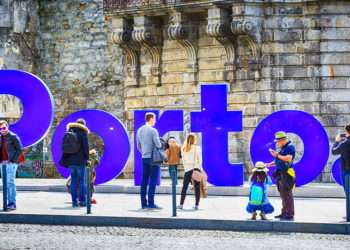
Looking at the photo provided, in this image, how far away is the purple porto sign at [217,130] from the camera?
1057 inches

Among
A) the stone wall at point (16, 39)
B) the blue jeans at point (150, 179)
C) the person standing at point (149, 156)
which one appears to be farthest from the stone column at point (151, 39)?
the blue jeans at point (150, 179)

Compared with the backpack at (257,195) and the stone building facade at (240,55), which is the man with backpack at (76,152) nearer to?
the backpack at (257,195)

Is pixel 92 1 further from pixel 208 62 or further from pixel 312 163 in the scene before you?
pixel 312 163

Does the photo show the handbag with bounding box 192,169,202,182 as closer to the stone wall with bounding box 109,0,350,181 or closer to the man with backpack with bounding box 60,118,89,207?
the man with backpack with bounding box 60,118,89,207

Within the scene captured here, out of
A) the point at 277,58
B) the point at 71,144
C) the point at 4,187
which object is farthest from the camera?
the point at 277,58

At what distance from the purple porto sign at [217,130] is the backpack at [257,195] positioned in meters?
7.61

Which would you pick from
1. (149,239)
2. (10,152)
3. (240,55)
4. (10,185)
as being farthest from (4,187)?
(240,55)

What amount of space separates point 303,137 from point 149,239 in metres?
9.86

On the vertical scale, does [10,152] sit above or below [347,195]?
above

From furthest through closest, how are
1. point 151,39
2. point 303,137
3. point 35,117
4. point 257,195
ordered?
point 151,39, point 35,117, point 303,137, point 257,195

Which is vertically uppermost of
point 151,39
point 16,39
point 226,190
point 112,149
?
point 16,39

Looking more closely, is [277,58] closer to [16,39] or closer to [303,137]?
[303,137]

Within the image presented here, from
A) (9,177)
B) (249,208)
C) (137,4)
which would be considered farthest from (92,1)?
(249,208)

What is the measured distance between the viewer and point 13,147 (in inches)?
851
